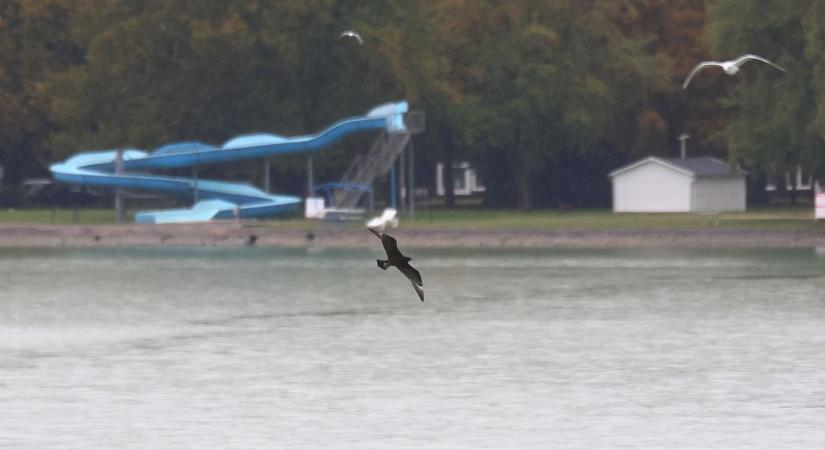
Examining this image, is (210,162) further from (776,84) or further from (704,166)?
(704,166)

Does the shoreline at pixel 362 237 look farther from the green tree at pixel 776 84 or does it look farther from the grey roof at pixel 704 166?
the grey roof at pixel 704 166

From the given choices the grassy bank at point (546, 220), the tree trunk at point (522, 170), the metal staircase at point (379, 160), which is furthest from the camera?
the tree trunk at point (522, 170)

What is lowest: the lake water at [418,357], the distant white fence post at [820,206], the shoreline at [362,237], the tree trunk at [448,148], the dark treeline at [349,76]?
the lake water at [418,357]

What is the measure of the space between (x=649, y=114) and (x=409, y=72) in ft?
56.1

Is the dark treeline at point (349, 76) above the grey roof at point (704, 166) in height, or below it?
above

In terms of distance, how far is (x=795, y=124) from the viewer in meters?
86.1

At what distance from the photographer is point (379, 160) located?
101938 mm

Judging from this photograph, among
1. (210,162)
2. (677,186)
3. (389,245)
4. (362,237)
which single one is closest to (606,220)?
(677,186)

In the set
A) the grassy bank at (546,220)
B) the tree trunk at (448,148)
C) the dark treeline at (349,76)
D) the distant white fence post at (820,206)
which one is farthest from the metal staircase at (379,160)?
the distant white fence post at (820,206)

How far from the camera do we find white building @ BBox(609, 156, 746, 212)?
10619 centimetres

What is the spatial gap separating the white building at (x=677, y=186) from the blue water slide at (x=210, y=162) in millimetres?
15916

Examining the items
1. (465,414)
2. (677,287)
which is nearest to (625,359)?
(465,414)

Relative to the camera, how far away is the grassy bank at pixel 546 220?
3652 inches

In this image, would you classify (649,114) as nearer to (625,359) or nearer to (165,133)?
(165,133)
